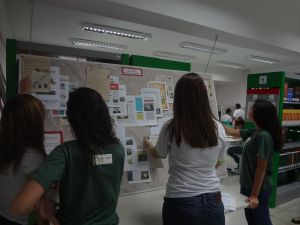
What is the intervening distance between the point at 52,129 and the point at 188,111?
0.93m

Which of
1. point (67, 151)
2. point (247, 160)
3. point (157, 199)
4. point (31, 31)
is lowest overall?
point (157, 199)

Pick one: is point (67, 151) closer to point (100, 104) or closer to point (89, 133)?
point (89, 133)

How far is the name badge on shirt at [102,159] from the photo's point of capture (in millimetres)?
1053

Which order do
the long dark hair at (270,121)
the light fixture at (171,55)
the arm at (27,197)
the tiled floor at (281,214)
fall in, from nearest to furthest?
the arm at (27,197), the long dark hair at (270,121), the tiled floor at (281,214), the light fixture at (171,55)

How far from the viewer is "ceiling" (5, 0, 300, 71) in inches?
121

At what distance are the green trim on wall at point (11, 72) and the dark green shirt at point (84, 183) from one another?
2.73ft

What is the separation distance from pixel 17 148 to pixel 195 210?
2.97 feet

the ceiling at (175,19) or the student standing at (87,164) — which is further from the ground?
the ceiling at (175,19)

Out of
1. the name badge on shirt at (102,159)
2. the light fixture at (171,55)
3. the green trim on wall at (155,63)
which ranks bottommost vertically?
the name badge on shirt at (102,159)

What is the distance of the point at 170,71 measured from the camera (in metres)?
2.15

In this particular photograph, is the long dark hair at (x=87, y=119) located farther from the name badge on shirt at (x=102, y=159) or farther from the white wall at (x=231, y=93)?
the white wall at (x=231, y=93)

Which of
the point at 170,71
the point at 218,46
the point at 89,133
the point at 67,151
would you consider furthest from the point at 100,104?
the point at 218,46

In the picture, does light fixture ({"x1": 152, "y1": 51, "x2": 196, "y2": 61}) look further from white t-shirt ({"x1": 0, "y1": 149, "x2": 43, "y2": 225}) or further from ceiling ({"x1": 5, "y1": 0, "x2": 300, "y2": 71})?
white t-shirt ({"x1": 0, "y1": 149, "x2": 43, "y2": 225})

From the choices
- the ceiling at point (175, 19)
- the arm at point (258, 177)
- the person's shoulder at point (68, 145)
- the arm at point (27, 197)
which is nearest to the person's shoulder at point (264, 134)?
the arm at point (258, 177)
